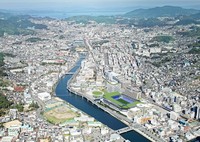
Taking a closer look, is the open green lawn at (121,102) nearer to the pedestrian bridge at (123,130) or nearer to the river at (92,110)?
the river at (92,110)

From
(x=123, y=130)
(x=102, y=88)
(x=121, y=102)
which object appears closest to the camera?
(x=123, y=130)

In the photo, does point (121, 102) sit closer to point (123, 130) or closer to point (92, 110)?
point (92, 110)

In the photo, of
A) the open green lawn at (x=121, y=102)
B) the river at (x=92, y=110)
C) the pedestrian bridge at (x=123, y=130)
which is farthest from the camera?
the open green lawn at (x=121, y=102)

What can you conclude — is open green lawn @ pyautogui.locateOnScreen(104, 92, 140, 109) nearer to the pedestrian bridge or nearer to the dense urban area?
the dense urban area

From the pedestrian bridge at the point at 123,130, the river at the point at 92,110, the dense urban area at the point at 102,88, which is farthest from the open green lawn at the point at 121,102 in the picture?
the pedestrian bridge at the point at 123,130

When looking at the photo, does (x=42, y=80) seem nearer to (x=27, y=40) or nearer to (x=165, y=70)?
(x=165, y=70)

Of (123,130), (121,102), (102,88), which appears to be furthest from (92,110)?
(102,88)

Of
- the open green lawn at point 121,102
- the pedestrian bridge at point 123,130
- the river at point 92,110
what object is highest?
the open green lawn at point 121,102
